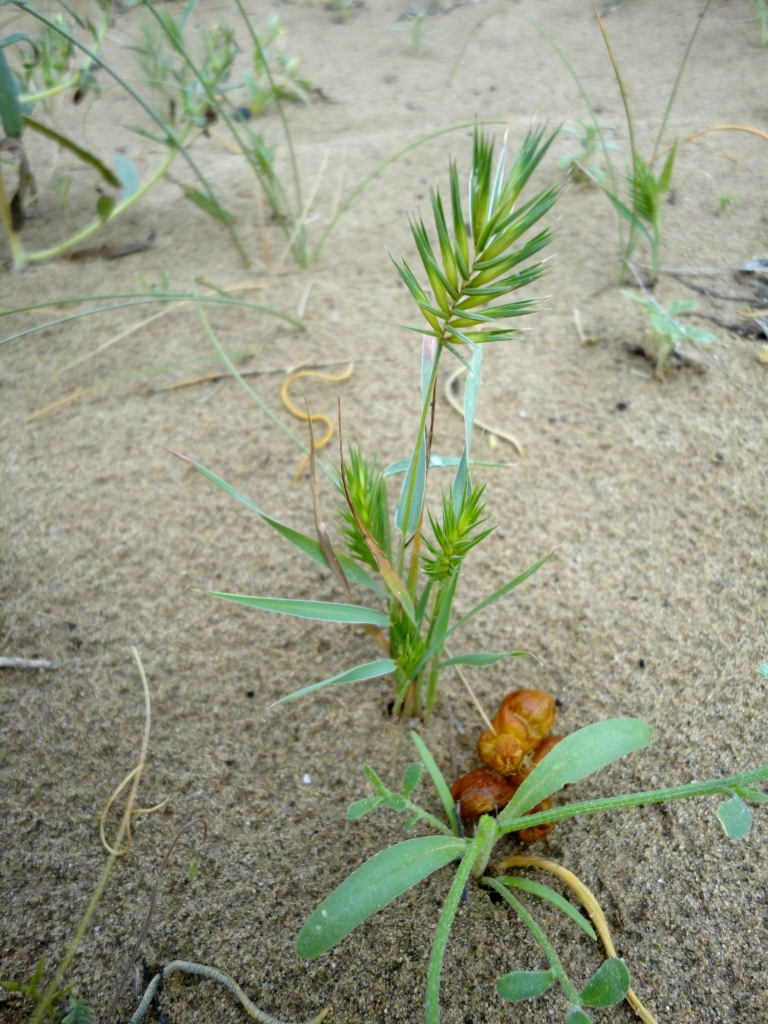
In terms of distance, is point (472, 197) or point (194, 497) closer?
point (472, 197)

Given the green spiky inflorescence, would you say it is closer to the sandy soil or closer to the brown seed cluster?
the sandy soil

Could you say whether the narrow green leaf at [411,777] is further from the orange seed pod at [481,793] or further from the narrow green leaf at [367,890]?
the orange seed pod at [481,793]

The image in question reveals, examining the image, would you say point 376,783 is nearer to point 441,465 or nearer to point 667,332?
point 441,465

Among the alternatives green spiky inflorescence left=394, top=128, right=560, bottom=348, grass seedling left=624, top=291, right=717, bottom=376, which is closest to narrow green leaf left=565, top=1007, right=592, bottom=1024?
Result: green spiky inflorescence left=394, top=128, right=560, bottom=348

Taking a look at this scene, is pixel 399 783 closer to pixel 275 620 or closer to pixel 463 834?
pixel 463 834

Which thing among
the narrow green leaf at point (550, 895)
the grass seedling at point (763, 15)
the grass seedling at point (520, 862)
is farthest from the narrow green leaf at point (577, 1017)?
the grass seedling at point (763, 15)

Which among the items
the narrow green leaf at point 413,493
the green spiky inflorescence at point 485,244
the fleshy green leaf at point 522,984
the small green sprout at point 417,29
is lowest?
the fleshy green leaf at point 522,984

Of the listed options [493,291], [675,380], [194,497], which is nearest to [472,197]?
[493,291]
